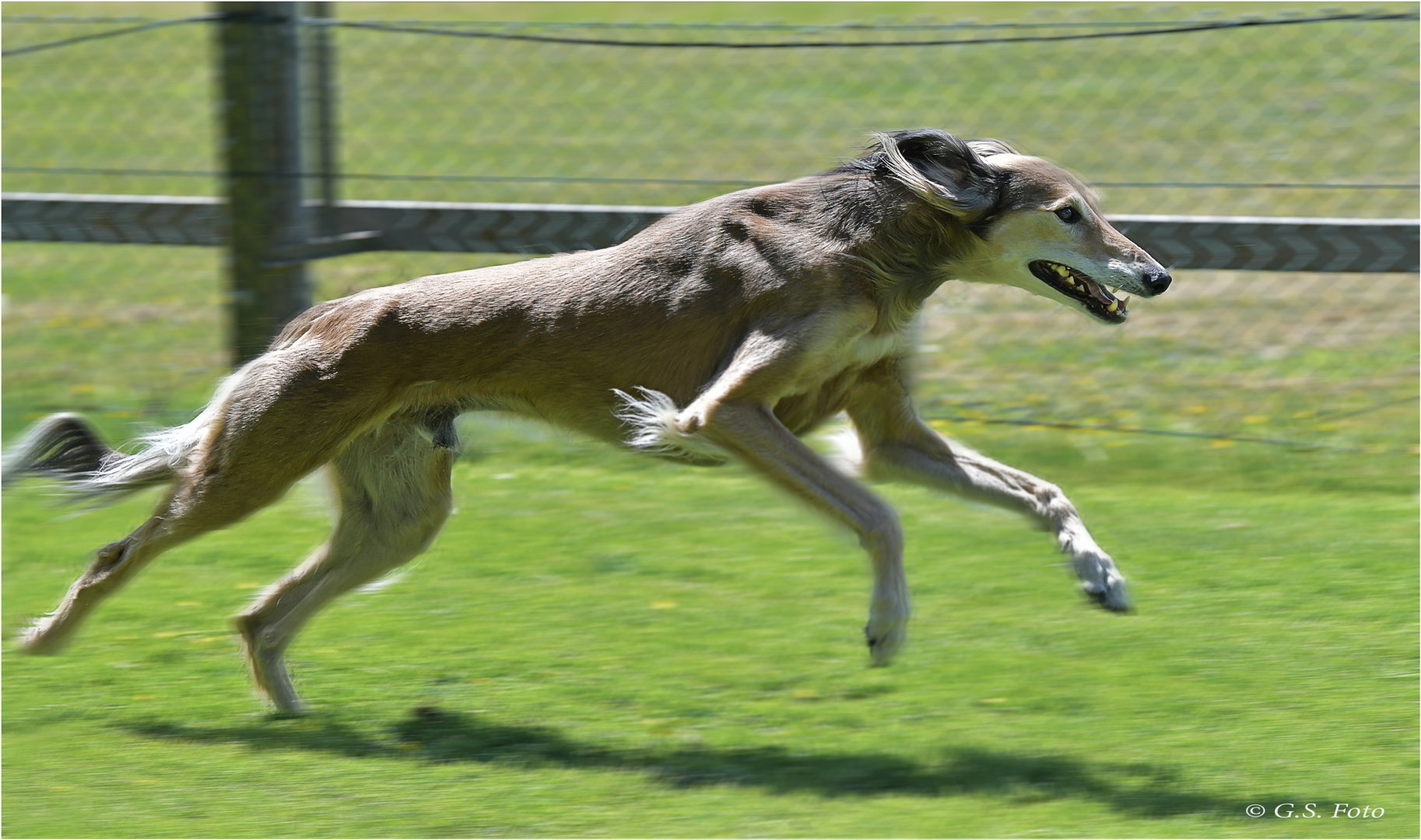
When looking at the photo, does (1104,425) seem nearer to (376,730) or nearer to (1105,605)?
(1105,605)

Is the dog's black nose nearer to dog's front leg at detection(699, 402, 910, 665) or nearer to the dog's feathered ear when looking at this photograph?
the dog's feathered ear

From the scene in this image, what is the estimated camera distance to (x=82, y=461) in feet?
18.8

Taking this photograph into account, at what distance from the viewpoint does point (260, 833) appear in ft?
14.1

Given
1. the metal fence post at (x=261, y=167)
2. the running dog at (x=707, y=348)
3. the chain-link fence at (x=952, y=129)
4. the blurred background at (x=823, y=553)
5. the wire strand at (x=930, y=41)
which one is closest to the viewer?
the blurred background at (x=823, y=553)

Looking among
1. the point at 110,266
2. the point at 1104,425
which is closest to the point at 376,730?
the point at 1104,425

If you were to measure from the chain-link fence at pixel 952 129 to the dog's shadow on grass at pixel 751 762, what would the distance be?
241cm

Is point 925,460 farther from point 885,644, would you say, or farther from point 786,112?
point 786,112

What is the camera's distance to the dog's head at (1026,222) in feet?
16.2

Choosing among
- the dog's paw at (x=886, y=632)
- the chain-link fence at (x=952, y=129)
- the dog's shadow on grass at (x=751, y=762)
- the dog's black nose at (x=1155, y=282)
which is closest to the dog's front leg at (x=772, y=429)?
the dog's paw at (x=886, y=632)

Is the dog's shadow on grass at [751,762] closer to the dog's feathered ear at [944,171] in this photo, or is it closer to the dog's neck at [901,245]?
the dog's neck at [901,245]

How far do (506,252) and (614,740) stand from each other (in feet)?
12.1

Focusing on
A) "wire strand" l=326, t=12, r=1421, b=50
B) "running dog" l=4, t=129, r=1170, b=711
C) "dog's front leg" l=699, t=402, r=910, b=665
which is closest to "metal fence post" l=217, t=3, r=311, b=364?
"wire strand" l=326, t=12, r=1421, b=50

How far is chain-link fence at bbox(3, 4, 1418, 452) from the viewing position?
8.99m

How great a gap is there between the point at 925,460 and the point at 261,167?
4.01 meters
